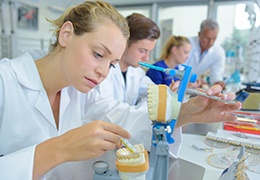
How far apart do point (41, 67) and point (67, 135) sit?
373 millimetres

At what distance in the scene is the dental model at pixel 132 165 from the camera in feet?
1.34

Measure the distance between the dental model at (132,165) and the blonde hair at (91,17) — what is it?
397mm

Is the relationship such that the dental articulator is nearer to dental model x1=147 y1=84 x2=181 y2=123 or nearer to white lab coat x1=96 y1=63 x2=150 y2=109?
dental model x1=147 y1=84 x2=181 y2=123

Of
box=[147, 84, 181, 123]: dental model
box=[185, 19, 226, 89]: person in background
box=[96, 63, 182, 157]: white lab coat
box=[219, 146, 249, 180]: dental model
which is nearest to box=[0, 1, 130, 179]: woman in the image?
box=[147, 84, 181, 123]: dental model

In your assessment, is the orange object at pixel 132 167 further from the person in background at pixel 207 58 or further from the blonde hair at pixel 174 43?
the person in background at pixel 207 58

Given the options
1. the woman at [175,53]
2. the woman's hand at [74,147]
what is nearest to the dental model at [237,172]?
the woman's hand at [74,147]

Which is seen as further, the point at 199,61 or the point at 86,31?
the point at 199,61

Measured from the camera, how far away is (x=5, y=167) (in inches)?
19.1

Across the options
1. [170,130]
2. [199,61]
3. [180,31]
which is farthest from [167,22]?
[170,130]

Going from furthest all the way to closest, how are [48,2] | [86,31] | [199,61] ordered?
[48,2] < [199,61] < [86,31]

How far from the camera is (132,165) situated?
0.41 meters

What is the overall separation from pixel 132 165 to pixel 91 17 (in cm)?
47

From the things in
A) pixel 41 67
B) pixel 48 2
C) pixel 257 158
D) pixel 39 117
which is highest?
pixel 48 2

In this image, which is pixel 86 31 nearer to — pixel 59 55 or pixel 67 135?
pixel 59 55
